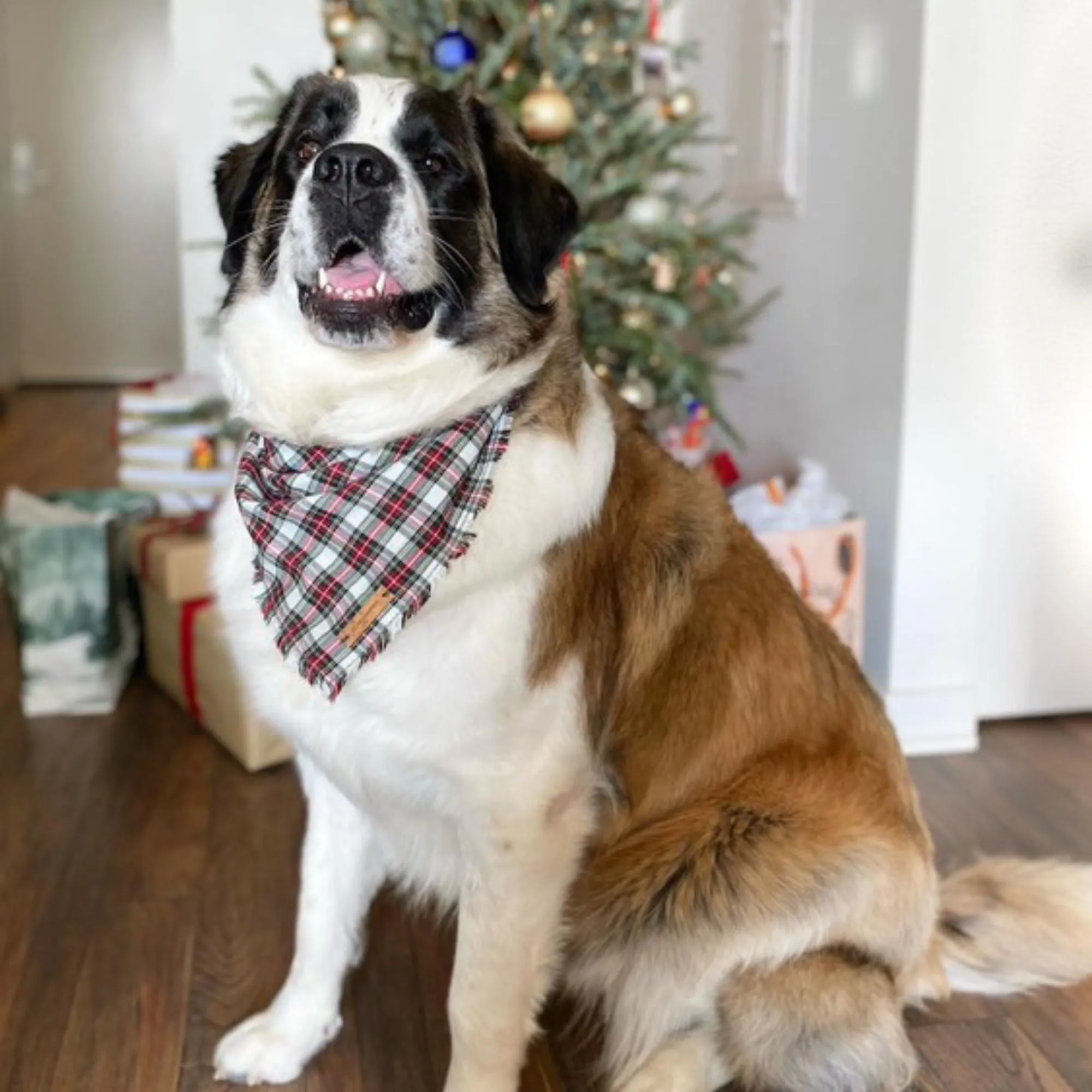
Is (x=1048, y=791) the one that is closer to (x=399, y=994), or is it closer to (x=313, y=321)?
(x=399, y=994)

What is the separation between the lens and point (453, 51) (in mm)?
2834

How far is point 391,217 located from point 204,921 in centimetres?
118

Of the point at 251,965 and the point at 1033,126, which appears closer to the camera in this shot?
the point at 251,965

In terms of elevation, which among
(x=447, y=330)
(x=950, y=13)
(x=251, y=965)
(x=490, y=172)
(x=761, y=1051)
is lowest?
(x=251, y=965)

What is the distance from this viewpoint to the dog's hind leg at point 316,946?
1607 millimetres

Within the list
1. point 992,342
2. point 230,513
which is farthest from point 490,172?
point 992,342

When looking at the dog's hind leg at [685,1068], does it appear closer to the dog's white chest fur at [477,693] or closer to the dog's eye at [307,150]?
the dog's white chest fur at [477,693]

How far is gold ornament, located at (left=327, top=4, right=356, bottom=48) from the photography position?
116 inches

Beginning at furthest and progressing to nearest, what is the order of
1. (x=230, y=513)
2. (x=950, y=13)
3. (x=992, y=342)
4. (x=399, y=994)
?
(x=992, y=342) < (x=950, y=13) < (x=399, y=994) < (x=230, y=513)

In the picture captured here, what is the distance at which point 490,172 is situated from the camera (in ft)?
4.80

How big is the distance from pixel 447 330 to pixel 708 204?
6.34ft

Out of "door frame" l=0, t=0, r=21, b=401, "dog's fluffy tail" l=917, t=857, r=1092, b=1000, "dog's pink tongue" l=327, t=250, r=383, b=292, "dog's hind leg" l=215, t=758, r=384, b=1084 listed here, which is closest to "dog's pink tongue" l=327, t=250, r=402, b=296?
"dog's pink tongue" l=327, t=250, r=383, b=292

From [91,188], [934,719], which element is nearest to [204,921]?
[934,719]

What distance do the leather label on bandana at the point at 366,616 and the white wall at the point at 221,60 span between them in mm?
3065
